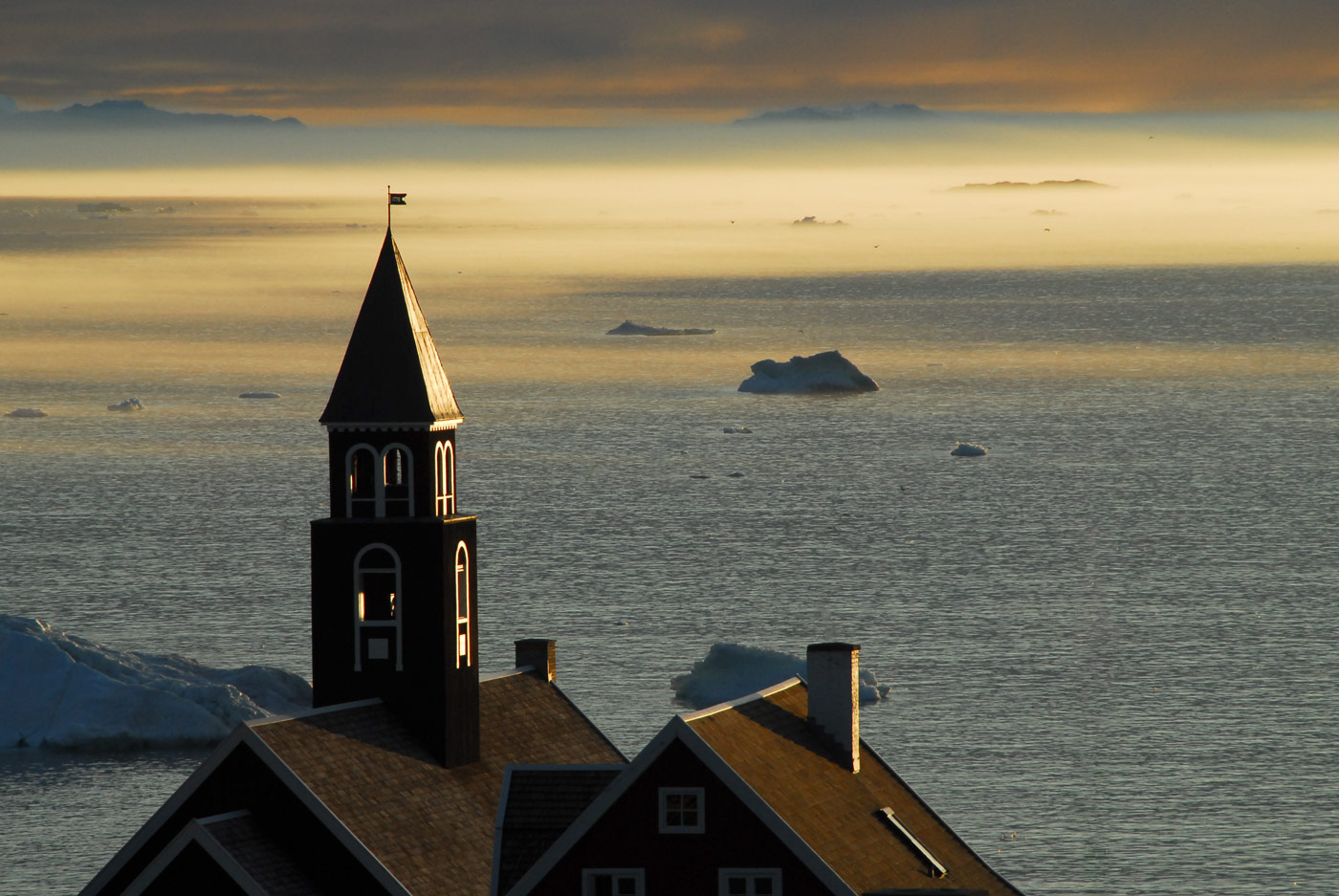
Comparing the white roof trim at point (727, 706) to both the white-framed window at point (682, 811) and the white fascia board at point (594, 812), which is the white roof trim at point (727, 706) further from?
the white-framed window at point (682, 811)

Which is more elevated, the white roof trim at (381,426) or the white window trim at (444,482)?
the white roof trim at (381,426)

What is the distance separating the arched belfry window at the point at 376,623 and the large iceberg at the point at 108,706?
36.3m

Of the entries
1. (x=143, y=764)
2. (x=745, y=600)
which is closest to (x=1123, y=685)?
(x=745, y=600)

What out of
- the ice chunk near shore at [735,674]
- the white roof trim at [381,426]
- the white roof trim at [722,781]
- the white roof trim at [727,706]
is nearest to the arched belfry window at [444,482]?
the white roof trim at [381,426]

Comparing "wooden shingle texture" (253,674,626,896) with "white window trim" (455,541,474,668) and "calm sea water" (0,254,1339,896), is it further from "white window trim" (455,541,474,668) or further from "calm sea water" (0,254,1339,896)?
"calm sea water" (0,254,1339,896)

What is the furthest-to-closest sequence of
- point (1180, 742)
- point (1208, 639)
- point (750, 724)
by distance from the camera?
1. point (1208, 639)
2. point (1180, 742)
3. point (750, 724)

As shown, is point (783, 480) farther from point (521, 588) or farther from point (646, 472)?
point (521, 588)

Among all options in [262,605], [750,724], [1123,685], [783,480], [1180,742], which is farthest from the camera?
[783,480]

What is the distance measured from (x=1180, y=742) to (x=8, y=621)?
44482 mm

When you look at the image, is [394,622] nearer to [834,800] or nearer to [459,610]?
[459,610]

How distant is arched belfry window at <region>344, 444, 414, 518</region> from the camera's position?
37.6 meters

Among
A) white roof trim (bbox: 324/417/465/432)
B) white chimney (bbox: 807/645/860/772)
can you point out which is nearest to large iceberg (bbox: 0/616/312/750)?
white roof trim (bbox: 324/417/465/432)

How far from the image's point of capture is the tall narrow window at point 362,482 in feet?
124

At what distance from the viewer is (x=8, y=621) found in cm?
7344
